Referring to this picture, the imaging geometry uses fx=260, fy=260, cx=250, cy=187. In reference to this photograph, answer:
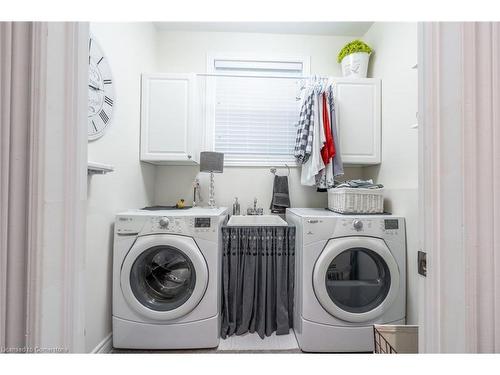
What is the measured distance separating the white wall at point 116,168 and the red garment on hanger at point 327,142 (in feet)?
5.43

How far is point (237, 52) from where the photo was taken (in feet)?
9.06

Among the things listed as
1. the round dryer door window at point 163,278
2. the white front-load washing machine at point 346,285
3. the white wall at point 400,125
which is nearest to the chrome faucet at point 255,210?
the white front-load washing machine at point 346,285

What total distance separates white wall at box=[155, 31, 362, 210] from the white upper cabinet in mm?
402

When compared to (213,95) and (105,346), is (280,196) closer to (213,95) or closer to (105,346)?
(213,95)

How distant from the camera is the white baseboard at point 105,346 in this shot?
1.70m

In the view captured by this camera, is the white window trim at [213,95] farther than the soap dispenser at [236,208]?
Yes

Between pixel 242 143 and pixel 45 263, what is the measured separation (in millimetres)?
2292

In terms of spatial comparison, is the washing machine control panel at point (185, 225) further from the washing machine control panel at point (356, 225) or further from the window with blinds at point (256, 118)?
the window with blinds at point (256, 118)

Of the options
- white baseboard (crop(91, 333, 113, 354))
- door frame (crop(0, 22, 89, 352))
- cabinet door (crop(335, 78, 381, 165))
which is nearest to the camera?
door frame (crop(0, 22, 89, 352))

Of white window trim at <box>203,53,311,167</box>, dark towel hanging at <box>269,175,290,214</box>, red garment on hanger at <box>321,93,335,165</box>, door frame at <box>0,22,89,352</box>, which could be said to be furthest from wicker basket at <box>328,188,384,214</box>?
door frame at <box>0,22,89,352</box>

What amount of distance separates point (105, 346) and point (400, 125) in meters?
2.75

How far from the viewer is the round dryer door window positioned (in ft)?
5.92

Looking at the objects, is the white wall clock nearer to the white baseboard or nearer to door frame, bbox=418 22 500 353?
the white baseboard
